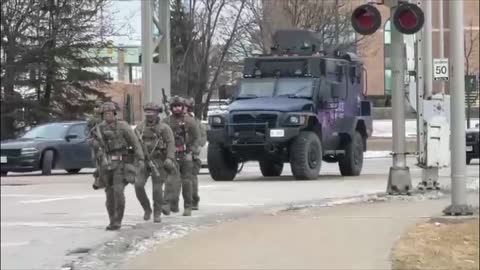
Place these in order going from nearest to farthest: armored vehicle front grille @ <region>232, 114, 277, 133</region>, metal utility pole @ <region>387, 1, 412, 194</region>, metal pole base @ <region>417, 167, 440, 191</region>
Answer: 1. metal utility pole @ <region>387, 1, 412, 194</region>
2. metal pole base @ <region>417, 167, 440, 191</region>
3. armored vehicle front grille @ <region>232, 114, 277, 133</region>

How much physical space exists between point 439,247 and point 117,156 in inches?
145

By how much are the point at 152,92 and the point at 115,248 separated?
15.1 ft

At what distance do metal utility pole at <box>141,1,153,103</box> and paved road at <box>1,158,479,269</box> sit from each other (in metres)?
1.79

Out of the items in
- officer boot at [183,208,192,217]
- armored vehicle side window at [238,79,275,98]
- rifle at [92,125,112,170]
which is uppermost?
armored vehicle side window at [238,79,275,98]

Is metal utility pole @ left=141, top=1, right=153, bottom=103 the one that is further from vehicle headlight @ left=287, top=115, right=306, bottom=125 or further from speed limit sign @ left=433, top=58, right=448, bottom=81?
vehicle headlight @ left=287, top=115, right=306, bottom=125

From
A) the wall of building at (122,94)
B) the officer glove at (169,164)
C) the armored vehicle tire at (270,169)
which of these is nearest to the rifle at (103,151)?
the wall of building at (122,94)

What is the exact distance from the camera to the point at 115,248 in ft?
28.1

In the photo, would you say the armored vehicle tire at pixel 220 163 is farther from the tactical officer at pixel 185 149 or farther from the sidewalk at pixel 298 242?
the tactical officer at pixel 185 149

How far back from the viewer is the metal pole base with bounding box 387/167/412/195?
1310 cm

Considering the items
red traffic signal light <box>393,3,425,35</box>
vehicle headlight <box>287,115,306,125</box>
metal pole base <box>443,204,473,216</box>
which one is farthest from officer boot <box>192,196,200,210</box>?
vehicle headlight <box>287,115,306,125</box>

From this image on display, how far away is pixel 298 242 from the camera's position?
8781 millimetres

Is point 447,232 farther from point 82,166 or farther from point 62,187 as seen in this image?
point 82,166

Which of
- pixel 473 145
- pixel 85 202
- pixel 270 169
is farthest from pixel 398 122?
pixel 473 145

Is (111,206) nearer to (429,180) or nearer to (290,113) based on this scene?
(429,180)
